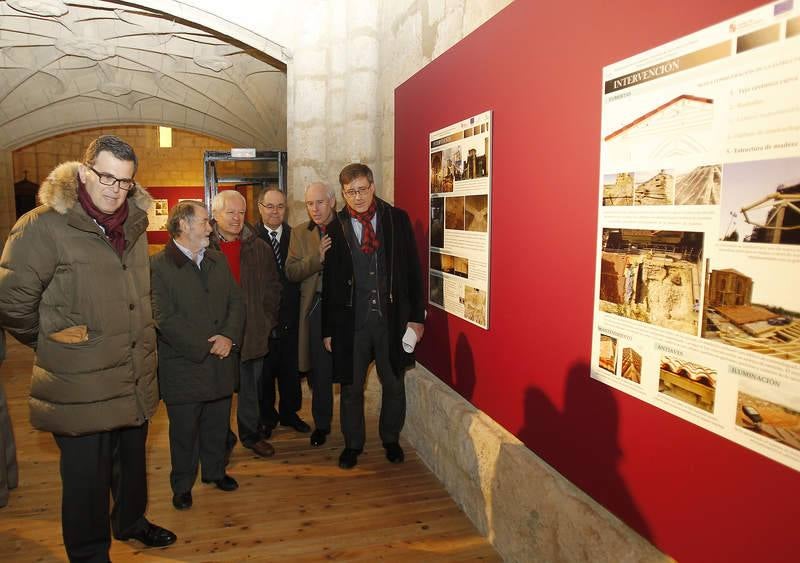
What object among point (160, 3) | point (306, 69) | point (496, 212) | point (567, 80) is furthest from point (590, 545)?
point (160, 3)

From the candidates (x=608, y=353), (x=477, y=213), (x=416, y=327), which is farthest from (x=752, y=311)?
(x=416, y=327)

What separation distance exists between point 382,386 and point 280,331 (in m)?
0.89

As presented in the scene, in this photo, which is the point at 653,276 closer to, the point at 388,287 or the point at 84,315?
the point at 388,287

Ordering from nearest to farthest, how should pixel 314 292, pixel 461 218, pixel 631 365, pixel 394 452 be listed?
pixel 631 365, pixel 461 218, pixel 394 452, pixel 314 292

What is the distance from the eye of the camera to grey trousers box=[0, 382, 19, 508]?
290 cm

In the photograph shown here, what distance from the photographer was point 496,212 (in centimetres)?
257

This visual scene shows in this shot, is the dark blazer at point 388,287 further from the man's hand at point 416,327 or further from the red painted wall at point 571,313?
the red painted wall at point 571,313

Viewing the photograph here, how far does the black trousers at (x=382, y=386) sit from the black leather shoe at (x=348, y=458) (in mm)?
26

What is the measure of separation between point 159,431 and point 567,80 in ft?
12.2

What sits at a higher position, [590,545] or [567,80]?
[567,80]

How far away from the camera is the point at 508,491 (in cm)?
237

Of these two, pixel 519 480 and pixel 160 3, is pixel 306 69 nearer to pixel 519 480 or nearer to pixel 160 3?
pixel 160 3

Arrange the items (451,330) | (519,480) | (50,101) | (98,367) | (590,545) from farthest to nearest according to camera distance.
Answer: (50,101) → (451,330) → (519,480) → (98,367) → (590,545)

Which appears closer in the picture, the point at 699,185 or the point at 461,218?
the point at 699,185
